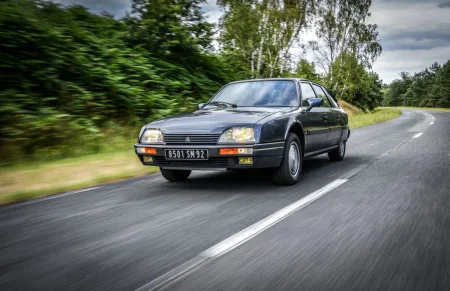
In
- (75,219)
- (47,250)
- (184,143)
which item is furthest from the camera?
(184,143)

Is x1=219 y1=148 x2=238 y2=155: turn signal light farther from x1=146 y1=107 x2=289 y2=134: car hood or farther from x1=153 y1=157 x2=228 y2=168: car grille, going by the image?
x1=146 y1=107 x2=289 y2=134: car hood

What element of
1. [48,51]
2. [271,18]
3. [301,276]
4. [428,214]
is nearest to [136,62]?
[48,51]

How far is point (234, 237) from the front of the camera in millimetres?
3441

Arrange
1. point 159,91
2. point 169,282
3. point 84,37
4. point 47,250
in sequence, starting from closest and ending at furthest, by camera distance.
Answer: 1. point 169,282
2. point 47,250
3. point 84,37
4. point 159,91

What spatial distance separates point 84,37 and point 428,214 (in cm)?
1138

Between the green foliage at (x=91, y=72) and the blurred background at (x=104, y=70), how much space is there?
30mm

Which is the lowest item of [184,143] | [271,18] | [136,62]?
[184,143]

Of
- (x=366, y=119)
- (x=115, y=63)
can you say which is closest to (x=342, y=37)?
(x=366, y=119)

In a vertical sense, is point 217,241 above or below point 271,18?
below

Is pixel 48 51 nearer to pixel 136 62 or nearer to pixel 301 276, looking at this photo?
pixel 136 62

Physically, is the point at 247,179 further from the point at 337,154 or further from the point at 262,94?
the point at 337,154

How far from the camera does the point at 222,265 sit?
2828 mm

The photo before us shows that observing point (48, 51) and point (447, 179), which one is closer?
point (447, 179)

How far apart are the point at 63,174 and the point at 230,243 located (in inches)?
176
